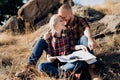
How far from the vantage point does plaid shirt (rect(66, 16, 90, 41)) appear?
273 inches

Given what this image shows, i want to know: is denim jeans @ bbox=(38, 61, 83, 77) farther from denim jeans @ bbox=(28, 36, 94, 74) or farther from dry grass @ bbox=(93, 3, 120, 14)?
dry grass @ bbox=(93, 3, 120, 14)

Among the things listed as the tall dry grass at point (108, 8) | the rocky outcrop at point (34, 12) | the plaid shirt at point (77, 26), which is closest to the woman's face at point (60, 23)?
the plaid shirt at point (77, 26)

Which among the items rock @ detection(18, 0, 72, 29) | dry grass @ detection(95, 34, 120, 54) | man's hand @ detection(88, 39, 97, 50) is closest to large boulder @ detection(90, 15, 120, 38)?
dry grass @ detection(95, 34, 120, 54)

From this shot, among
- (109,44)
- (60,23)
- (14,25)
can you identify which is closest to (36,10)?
(14,25)

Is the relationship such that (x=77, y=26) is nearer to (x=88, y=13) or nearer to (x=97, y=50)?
(x=97, y=50)

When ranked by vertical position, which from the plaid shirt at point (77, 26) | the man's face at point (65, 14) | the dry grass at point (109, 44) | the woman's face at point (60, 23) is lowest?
the dry grass at point (109, 44)

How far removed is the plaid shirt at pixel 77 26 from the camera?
6929 millimetres

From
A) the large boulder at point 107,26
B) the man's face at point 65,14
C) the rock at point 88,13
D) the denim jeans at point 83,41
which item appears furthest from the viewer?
the rock at point 88,13

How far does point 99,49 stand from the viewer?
25.9 feet

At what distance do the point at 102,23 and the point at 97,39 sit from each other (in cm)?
72

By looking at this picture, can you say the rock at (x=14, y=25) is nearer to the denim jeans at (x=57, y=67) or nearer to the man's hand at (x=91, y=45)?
the denim jeans at (x=57, y=67)

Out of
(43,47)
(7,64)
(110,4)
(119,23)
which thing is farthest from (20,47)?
(110,4)

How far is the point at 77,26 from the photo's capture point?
22.9 ft

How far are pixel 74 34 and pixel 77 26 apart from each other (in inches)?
6.2
